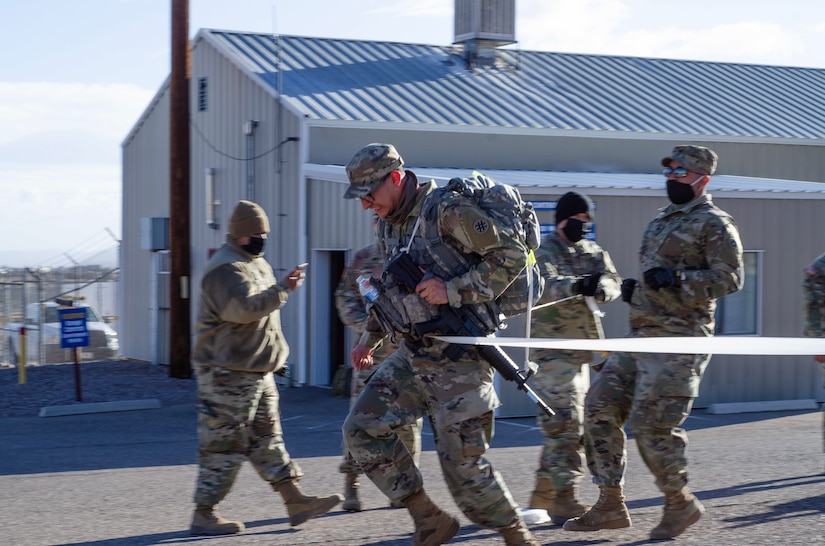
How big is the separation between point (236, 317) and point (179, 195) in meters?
10.9

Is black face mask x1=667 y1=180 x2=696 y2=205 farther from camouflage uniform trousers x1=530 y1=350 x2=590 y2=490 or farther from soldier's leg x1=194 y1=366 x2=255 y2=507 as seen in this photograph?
soldier's leg x1=194 y1=366 x2=255 y2=507

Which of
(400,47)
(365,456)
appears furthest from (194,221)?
(365,456)

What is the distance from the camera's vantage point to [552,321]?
22.8 ft

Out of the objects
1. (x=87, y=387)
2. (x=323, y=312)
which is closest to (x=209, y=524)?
(x=323, y=312)

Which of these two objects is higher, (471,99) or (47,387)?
(471,99)

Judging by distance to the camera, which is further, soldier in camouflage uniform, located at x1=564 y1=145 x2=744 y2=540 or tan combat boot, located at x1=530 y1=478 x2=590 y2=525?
tan combat boot, located at x1=530 y1=478 x2=590 y2=525

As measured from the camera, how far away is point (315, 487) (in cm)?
804

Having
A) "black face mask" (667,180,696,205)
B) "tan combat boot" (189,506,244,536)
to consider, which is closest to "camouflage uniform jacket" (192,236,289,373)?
"tan combat boot" (189,506,244,536)

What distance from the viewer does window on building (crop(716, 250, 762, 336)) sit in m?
14.0

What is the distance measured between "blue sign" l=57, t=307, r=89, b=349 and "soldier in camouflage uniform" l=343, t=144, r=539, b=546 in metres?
10.00

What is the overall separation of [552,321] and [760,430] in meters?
5.51

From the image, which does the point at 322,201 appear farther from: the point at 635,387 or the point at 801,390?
the point at 635,387

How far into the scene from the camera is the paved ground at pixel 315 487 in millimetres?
6273

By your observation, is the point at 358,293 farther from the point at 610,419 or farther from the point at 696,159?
the point at 696,159
